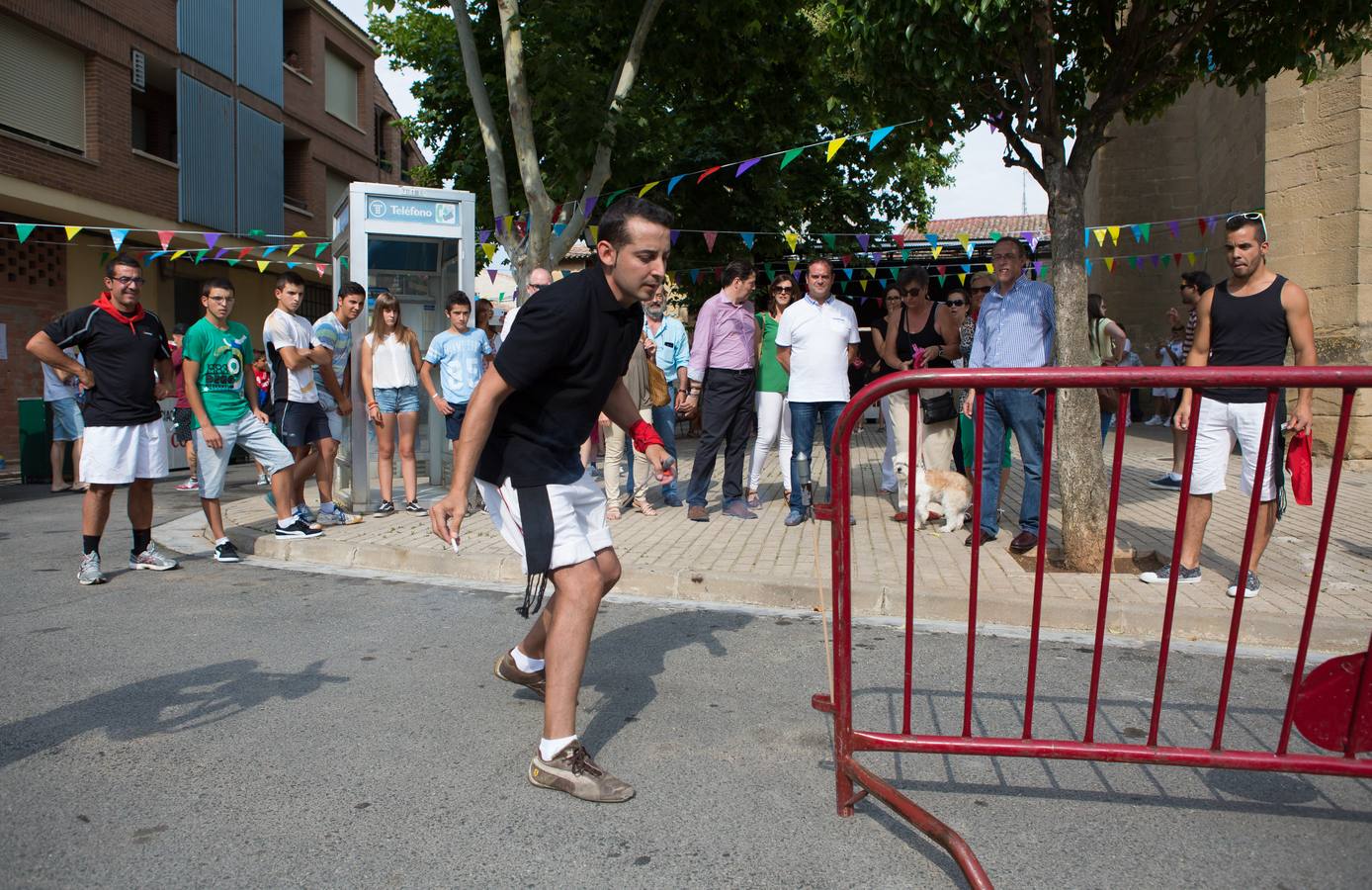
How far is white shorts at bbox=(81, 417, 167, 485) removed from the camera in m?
6.13

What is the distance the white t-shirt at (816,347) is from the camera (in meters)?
7.83

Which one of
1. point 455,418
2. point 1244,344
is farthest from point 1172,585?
point 455,418

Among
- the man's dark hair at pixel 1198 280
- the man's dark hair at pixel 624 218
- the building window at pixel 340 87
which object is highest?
the building window at pixel 340 87

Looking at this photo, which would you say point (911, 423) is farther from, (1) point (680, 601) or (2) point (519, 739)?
(1) point (680, 601)

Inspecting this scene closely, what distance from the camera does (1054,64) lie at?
6355 millimetres

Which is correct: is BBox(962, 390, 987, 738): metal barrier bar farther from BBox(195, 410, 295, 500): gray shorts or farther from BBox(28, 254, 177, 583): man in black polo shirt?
BBox(195, 410, 295, 500): gray shorts

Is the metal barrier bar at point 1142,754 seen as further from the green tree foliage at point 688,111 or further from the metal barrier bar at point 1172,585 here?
the green tree foliage at point 688,111

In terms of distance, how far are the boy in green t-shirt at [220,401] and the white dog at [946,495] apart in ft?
14.8

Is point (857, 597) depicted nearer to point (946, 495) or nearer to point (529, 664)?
point (946, 495)

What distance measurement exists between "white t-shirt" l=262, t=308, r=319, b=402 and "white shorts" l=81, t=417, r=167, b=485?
1433 mm

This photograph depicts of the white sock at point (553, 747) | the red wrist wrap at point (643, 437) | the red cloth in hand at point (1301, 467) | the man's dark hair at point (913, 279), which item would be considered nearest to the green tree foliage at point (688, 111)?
the man's dark hair at point (913, 279)

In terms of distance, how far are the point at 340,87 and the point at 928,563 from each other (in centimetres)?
2561

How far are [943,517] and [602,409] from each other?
4.82 m

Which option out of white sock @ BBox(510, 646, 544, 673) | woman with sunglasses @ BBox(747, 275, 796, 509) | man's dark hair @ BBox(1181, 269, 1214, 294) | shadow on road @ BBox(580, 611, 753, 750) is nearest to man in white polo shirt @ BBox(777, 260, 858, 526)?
woman with sunglasses @ BBox(747, 275, 796, 509)
